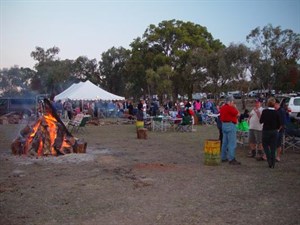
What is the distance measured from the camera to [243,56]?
33.7 metres

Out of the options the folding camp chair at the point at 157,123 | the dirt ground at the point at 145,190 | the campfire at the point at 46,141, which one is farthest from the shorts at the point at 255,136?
the folding camp chair at the point at 157,123

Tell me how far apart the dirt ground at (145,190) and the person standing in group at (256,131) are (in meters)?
0.38

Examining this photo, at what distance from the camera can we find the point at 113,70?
60.8m

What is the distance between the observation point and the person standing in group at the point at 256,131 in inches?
395

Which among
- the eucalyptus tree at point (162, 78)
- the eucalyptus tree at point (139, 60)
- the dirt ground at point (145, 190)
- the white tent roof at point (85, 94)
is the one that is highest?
the eucalyptus tree at point (139, 60)

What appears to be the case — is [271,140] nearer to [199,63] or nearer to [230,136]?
[230,136]

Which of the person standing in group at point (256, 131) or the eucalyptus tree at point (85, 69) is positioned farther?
the eucalyptus tree at point (85, 69)

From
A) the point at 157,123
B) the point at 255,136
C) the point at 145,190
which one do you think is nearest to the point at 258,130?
the point at 255,136

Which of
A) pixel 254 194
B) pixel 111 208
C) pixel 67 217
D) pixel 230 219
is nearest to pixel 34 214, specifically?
pixel 67 217

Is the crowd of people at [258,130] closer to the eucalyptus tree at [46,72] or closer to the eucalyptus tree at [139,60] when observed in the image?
the eucalyptus tree at [139,60]

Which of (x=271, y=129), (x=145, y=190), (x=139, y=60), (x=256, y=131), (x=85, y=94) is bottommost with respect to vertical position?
(x=145, y=190)

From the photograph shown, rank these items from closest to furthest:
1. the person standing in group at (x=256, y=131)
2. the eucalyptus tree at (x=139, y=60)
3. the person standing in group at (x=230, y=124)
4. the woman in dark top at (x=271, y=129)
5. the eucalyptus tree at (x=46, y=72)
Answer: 1. the woman in dark top at (x=271, y=129)
2. the person standing in group at (x=230, y=124)
3. the person standing in group at (x=256, y=131)
4. the eucalyptus tree at (x=139, y=60)
5. the eucalyptus tree at (x=46, y=72)

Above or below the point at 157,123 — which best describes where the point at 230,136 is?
above

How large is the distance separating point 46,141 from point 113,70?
165 feet
